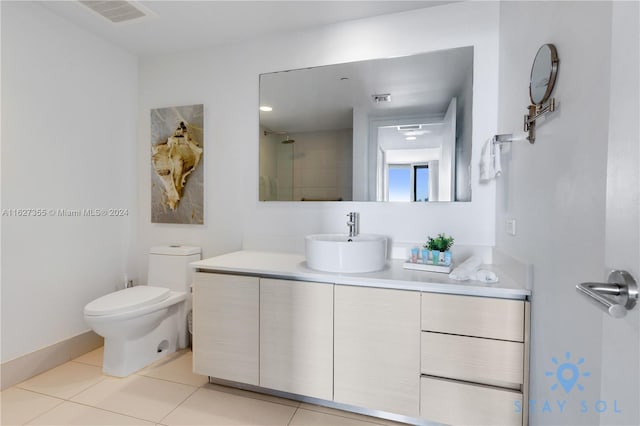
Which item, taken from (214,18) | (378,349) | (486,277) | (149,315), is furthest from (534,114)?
(149,315)

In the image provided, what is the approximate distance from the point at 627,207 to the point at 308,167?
5.86 feet

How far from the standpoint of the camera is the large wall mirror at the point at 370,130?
191 cm

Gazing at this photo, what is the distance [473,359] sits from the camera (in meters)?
1.36

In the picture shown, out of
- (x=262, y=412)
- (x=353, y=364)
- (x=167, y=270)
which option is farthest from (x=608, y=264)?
(x=167, y=270)

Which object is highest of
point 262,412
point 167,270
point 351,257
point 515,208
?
point 515,208

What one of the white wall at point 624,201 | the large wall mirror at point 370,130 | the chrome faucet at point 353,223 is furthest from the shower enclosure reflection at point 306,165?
the white wall at point 624,201

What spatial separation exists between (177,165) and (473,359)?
238cm

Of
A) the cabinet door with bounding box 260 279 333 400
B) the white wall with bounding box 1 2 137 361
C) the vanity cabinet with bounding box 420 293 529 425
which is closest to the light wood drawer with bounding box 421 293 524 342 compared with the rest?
the vanity cabinet with bounding box 420 293 529 425

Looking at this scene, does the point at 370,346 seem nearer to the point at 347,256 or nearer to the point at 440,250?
the point at 347,256

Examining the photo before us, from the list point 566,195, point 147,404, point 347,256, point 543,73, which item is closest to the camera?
point 566,195

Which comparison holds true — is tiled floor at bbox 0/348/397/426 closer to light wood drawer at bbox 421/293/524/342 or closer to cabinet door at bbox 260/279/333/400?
cabinet door at bbox 260/279/333/400

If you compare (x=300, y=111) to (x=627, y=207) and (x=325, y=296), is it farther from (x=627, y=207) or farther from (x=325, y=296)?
(x=627, y=207)

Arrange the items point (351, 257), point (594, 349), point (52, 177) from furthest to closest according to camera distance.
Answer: point (52, 177)
point (351, 257)
point (594, 349)

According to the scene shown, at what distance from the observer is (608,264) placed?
24.1 inches
